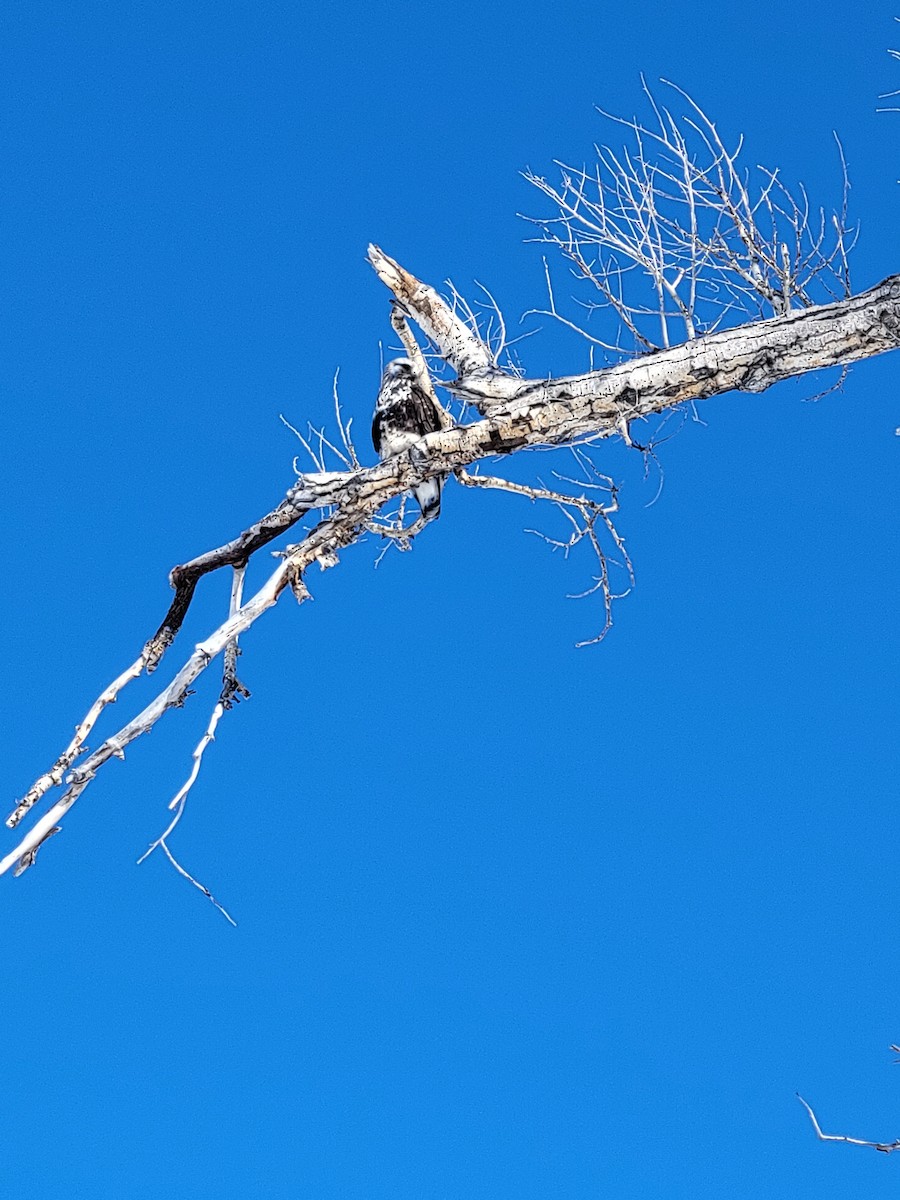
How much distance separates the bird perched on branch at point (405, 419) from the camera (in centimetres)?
373

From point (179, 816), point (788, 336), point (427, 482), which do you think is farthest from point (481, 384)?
point (179, 816)

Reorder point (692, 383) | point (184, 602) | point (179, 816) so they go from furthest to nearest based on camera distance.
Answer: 1. point (184, 602)
2. point (692, 383)
3. point (179, 816)

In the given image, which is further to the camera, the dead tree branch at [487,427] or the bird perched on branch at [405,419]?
the bird perched on branch at [405,419]

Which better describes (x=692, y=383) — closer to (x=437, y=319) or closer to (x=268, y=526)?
(x=437, y=319)

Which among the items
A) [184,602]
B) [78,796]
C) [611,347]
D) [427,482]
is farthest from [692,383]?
[78,796]

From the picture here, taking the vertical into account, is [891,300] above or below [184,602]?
above

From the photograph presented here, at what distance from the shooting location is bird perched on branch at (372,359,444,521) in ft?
12.2

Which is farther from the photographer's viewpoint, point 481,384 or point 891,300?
point 481,384

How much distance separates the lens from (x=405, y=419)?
12.3ft

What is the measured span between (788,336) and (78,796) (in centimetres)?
222

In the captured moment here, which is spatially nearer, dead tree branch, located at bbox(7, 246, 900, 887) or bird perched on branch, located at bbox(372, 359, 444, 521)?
dead tree branch, located at bbox(7, 246, 900, 887)

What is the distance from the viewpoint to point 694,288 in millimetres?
3631

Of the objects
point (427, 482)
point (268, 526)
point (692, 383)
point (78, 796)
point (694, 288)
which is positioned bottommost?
point (78, 796)

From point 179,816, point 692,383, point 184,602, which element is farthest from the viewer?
point 184,602
